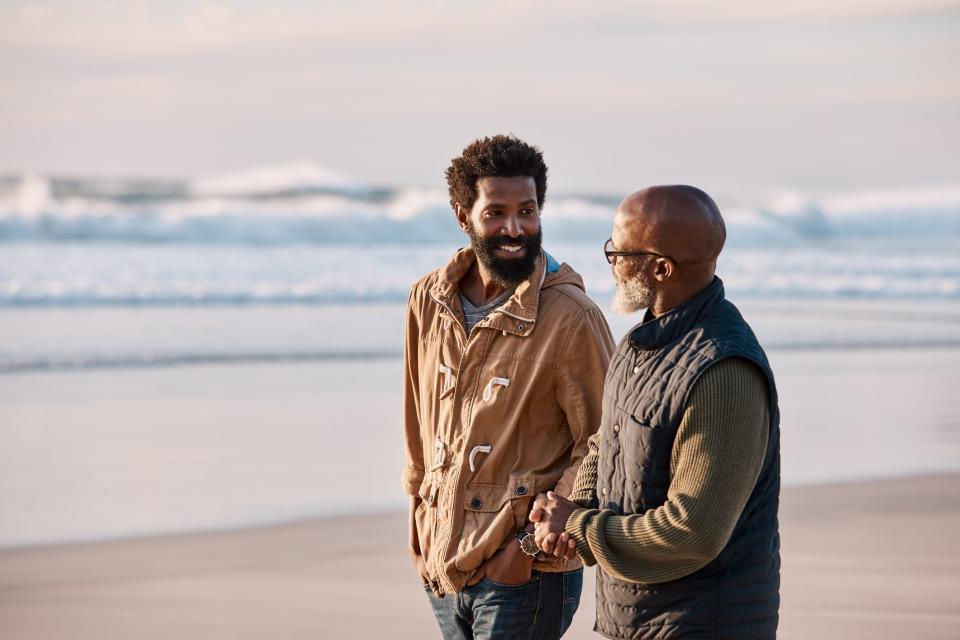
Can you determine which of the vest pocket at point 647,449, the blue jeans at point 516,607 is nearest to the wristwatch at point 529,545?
the blue jeans at point 516,607

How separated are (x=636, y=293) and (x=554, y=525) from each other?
516 millimetres

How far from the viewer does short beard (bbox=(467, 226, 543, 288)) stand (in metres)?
3.24

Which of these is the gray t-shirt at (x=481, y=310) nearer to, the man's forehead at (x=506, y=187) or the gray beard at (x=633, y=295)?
the man's forehead at (x=506, y=187)

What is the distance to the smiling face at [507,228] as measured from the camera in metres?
3.24

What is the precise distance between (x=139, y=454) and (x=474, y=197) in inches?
220

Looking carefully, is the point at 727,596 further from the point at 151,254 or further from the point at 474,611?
the point at 151,254

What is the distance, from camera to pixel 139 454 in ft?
27.3

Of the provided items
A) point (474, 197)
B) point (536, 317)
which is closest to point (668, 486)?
point (536, 317)

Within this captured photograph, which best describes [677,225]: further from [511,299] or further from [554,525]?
[511,299]

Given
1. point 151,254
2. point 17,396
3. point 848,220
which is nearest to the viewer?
point 17,396

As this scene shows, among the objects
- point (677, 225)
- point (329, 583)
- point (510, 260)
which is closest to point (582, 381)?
point (510, 260)

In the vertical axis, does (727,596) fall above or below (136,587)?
above

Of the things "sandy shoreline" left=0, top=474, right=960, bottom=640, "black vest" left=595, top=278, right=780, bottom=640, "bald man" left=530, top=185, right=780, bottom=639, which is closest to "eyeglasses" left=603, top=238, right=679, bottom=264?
"bald man" left=530, top=185, right=780, bottom=639

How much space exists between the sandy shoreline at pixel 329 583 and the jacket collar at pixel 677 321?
3.17 m
